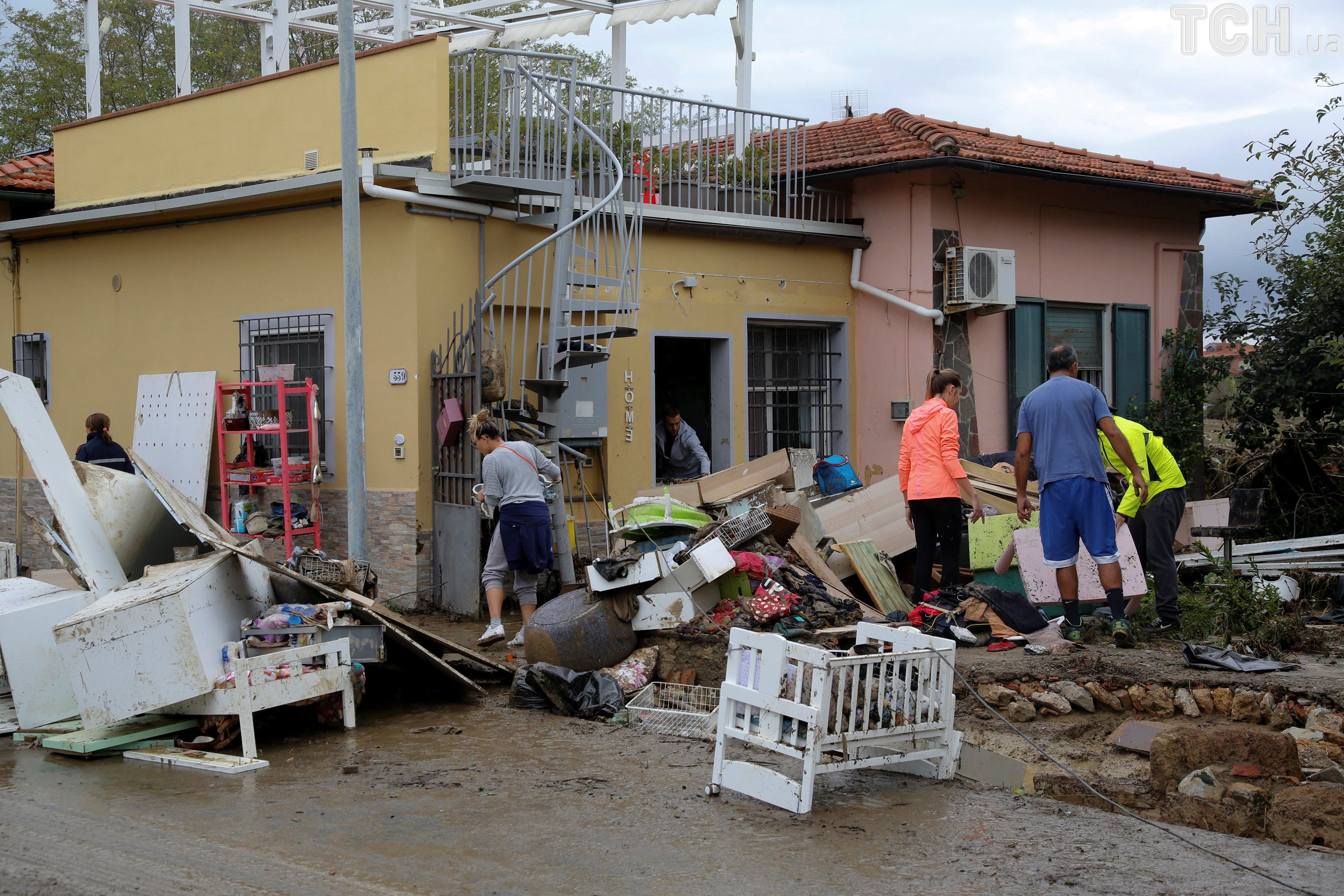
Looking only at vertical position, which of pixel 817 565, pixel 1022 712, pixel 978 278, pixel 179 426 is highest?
pixel 978 278

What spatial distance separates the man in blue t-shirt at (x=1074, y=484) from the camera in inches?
284

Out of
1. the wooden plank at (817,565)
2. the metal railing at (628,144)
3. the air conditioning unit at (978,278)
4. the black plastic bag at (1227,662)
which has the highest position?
the metal railing at (628,144)

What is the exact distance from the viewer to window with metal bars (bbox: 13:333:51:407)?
42.3ft

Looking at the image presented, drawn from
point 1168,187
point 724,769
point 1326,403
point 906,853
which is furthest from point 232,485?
point 1326,403

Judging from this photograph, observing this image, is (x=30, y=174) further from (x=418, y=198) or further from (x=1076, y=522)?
(x=1076, y=522)

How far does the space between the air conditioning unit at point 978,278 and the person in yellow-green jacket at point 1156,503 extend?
4.38m

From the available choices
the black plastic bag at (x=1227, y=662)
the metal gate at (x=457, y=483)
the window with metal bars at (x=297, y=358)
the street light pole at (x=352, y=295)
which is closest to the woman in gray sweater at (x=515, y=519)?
the metal gate at (x=457, y=483)

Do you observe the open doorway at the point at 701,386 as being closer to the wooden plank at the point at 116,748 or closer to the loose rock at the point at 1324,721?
the wooden plank at the point at 116,748

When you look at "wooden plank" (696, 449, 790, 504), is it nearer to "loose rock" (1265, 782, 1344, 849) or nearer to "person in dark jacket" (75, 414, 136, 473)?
"person in dark jacket" (75, 414, 136, 473)

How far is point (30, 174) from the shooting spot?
44.1 feet

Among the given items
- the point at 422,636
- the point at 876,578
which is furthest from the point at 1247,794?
the point at 422,636

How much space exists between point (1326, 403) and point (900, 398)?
4745 mm

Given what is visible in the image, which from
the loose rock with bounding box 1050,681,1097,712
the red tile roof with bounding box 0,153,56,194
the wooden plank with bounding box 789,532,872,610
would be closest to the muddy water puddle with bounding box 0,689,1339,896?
the loose rock with bounding box 1050,681,1097,712

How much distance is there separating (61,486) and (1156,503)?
22.9 feet
